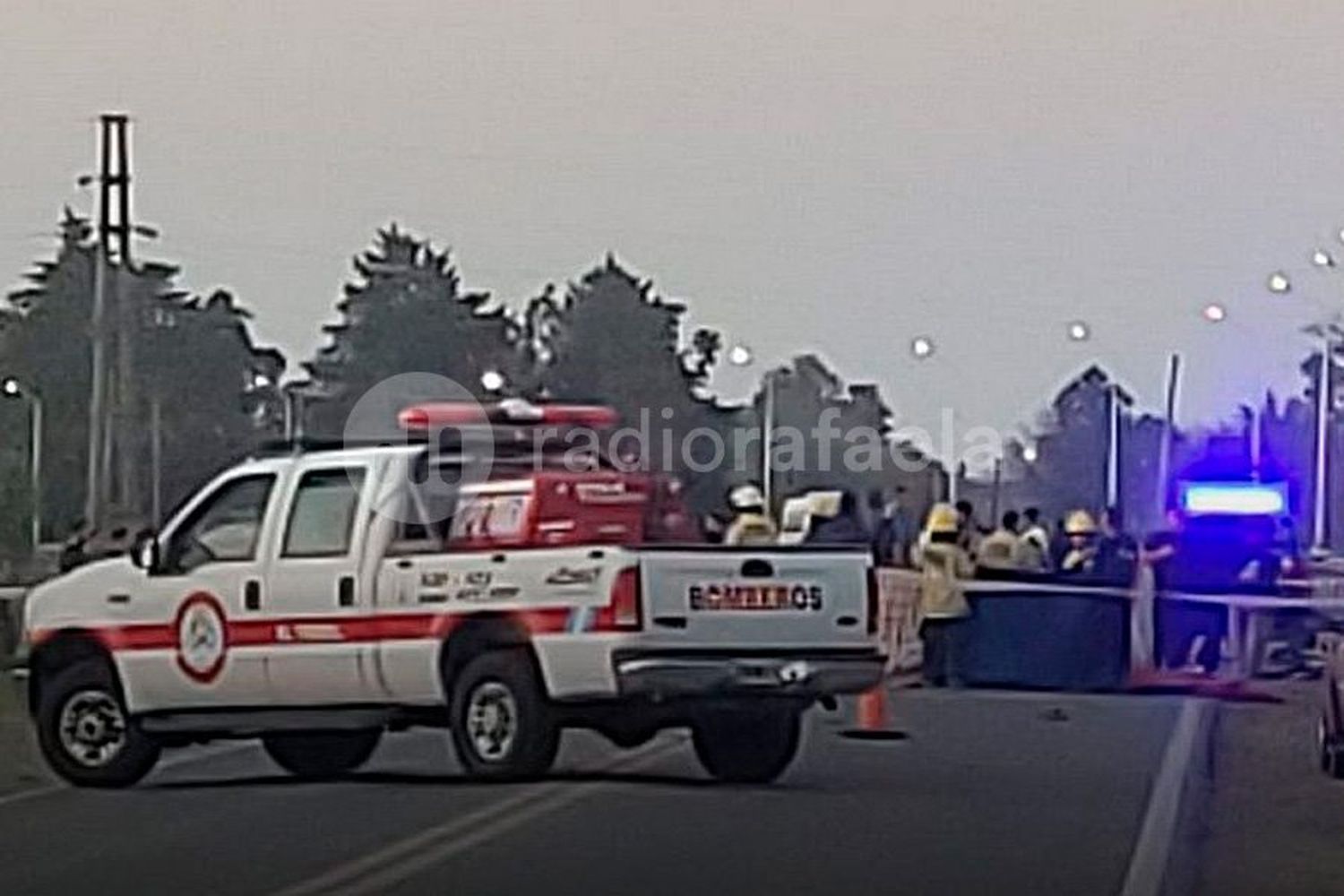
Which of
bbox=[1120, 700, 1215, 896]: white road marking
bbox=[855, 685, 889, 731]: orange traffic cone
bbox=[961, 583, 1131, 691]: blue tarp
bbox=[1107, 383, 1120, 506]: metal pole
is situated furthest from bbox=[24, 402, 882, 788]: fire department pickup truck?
bbox=[1107, 383, 1120, 506]: metal pole

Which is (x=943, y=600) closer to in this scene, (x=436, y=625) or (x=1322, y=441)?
(x=436, y=625)

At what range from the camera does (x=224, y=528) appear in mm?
23391

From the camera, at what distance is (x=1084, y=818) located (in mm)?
19859

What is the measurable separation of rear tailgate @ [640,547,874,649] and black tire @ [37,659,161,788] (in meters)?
3.35

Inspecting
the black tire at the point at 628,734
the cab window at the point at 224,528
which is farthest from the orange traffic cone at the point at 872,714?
the cab window at the point at 224,528

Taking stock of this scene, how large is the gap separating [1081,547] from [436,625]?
54.0 ft

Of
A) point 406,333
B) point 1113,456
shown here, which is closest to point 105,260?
point 1113,456

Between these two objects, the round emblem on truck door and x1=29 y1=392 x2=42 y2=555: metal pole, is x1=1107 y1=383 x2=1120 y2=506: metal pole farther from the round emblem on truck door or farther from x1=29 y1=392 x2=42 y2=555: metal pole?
the round emblem on truck door

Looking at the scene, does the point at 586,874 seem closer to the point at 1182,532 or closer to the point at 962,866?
the point at 962,866

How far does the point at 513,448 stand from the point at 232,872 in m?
7.72

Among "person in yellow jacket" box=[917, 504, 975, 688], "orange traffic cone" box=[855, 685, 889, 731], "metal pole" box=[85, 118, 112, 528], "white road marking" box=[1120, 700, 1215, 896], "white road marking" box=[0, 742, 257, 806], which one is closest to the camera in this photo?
"white road marking" box=[1120, 700, 1215, 896]

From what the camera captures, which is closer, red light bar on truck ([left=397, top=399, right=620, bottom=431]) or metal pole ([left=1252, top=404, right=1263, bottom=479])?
red light bar on truck ([left=397, top=399, right=620, bottom=431])

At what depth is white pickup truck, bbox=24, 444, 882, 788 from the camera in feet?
72.5

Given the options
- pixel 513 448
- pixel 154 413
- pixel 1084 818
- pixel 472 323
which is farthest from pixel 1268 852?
pixel 472 323
